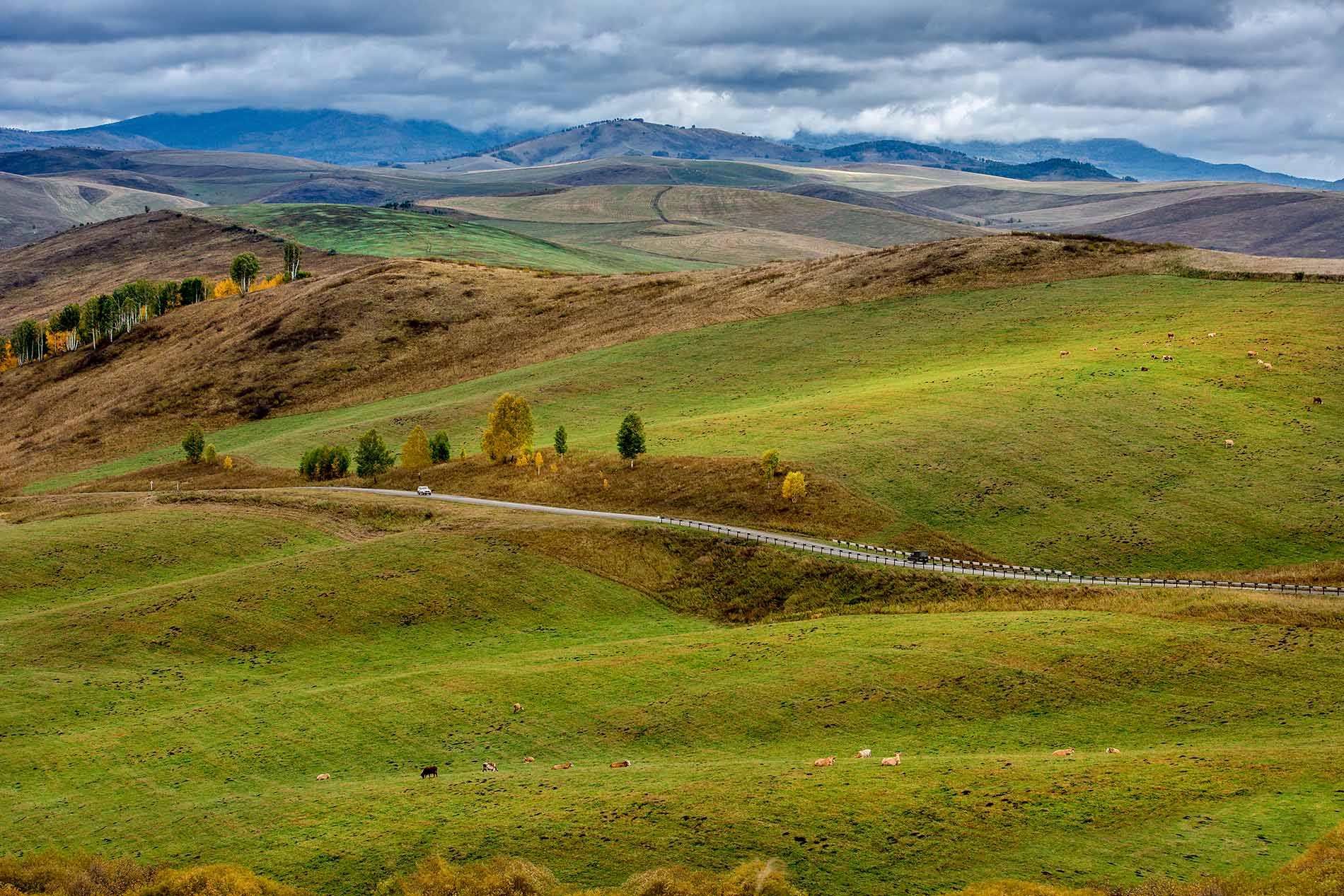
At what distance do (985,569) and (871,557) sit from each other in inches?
318

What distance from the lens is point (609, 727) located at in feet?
169

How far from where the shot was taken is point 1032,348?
397 feet

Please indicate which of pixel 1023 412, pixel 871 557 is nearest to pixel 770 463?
pixel 871 557

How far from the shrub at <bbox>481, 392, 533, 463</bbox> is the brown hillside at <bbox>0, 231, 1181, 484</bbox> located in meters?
53.8

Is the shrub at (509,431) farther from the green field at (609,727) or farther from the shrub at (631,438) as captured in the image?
the green field at (609,727)

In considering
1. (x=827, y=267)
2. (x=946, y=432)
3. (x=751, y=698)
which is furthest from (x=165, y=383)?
(x=751, y=698)

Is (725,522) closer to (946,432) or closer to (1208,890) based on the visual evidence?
(946,432)

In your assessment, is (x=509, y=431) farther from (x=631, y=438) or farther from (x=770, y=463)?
(x=770, y=463)

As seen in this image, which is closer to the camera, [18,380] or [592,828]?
[592,828]

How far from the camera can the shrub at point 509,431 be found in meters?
101

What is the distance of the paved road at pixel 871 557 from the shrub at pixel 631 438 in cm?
799

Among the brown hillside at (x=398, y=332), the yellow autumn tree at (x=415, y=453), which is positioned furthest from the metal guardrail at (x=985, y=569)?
the brown hillside at (x=398, y=332)

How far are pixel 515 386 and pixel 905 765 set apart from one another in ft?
337

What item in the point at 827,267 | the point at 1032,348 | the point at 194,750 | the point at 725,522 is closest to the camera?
the point at 194,750
